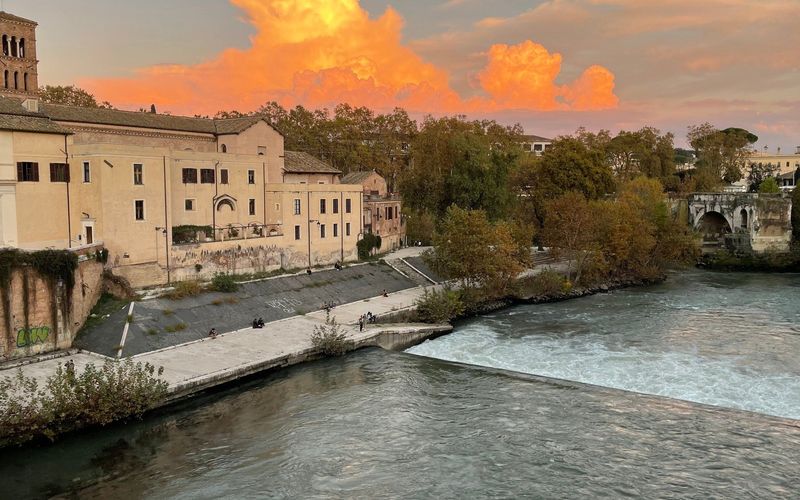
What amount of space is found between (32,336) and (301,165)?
1003 inches

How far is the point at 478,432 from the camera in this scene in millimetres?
21484

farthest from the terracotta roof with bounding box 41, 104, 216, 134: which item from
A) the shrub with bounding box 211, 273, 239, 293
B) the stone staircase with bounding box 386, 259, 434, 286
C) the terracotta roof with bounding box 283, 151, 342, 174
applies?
the stone staircase with bounding box 386, 259, 434, 286

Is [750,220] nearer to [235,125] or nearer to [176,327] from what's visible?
[235,125]

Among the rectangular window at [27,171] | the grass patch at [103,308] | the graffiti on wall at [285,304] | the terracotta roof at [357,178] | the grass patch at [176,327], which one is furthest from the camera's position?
the terracotta roof at [357,178]

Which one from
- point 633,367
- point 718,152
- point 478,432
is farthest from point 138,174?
point 718,152

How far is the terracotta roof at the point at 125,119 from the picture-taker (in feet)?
117

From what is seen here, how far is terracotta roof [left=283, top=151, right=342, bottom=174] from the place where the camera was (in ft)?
154

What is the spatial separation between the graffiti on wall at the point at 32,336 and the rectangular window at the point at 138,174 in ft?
31.4

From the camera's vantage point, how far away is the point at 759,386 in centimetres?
2569

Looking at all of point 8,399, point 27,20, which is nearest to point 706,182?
point 27,20

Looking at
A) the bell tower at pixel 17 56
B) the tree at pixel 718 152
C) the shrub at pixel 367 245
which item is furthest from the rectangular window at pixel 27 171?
the tree at pixel 718 152

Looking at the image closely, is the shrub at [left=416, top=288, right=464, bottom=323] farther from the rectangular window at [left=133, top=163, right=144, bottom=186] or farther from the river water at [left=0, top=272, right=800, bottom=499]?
the rectangular window at [left=133, top=163, right=144, bottom=186]

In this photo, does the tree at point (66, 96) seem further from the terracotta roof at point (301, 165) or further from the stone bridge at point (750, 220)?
the stone bridge at point (750, 220)

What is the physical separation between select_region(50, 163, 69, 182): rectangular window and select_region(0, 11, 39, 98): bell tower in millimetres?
16059
